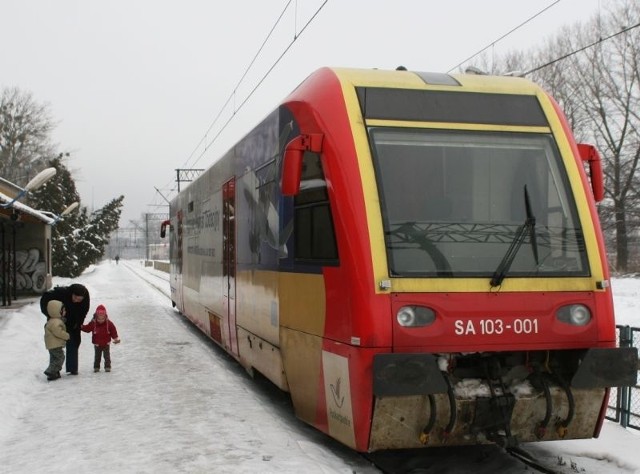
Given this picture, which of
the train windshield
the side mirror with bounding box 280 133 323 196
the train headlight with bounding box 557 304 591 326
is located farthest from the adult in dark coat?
the train headlight with bounding box 557 304 591 326

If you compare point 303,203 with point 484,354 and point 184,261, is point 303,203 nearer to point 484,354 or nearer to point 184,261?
point 484,354

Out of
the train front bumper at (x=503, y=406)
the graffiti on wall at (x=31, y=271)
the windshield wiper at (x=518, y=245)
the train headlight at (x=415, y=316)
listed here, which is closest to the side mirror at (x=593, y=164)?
the windshield wiper at (x=518, y=245)

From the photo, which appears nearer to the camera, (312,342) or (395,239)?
(395,239)

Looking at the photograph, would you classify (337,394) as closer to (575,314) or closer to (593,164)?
(575,314)

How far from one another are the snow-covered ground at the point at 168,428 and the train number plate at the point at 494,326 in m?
1.42

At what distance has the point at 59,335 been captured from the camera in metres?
→ 9.08

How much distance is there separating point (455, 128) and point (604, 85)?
34.5 metres

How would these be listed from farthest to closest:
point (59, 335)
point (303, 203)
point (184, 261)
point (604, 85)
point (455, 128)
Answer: point (604, 85) → point (184, 261) → point (59, 335) → point (303, 203) → point (455, 128)

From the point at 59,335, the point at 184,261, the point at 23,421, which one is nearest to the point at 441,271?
the point at 23,421

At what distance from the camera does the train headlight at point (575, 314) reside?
5.27 m

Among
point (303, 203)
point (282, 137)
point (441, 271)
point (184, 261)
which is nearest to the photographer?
point (441, 271)

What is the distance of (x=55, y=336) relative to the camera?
9117 mm

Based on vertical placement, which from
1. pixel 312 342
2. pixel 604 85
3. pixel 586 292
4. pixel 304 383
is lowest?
pixel 304 383

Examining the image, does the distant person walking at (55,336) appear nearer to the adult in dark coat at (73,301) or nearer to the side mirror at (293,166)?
the adult in dark coat at (73,301)
